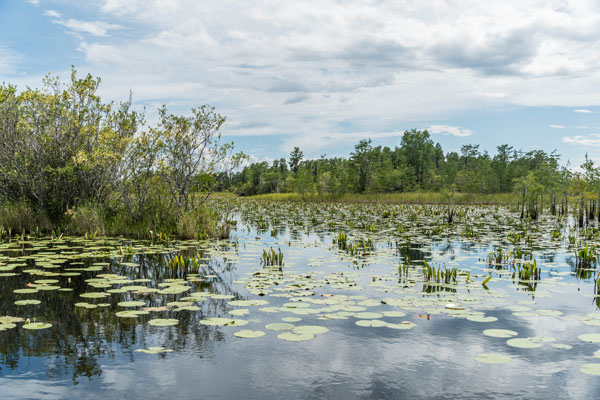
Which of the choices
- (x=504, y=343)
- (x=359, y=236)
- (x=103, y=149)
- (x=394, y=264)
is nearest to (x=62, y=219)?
(x=103, y=149)

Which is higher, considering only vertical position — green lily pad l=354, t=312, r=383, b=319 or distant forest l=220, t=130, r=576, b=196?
distant forest l=220, t=130, r=576, b=196

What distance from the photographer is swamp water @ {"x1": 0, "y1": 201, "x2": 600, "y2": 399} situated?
4605mm

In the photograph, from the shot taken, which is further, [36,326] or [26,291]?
[26,291]

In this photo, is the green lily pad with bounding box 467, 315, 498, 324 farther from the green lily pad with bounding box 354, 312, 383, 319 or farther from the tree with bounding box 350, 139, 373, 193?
the tree with bounding box 350, 139, 373, 193

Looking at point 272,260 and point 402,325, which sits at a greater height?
point 272,260

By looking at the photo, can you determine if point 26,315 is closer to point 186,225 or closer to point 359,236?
point 186,225

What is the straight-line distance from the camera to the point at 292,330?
6055mm

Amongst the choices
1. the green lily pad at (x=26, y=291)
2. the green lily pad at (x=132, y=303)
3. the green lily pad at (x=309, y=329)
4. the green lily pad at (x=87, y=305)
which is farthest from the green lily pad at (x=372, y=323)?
the green lily pad at (x=26, y=291)

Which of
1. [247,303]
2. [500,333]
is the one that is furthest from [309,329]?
[500,333]

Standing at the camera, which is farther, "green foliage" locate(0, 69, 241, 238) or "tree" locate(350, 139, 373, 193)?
"tree" locate(350, 139, 373, 193)

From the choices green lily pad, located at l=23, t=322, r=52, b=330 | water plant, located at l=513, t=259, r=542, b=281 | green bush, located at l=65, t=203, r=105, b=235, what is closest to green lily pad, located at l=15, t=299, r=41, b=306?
green lily pad, located at l=23, t=322, r=52, b=330

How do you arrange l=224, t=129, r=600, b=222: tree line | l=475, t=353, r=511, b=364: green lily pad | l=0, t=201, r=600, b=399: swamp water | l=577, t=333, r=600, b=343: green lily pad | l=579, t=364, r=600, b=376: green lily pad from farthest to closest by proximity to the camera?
1. l=224, t=129, r=600, b=222: tree line
2. l=577, t=333, r=600, b=343: green lily pad
3. l=475, t=353, r=511, b=364: green lily pad
4. l=579, t=364, r=600, b=376: green lily pad
5. l=0, t=201, r=600, b=399: swamp water

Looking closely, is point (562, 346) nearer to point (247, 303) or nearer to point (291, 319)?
point (291, 319)

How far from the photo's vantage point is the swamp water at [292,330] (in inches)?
181
